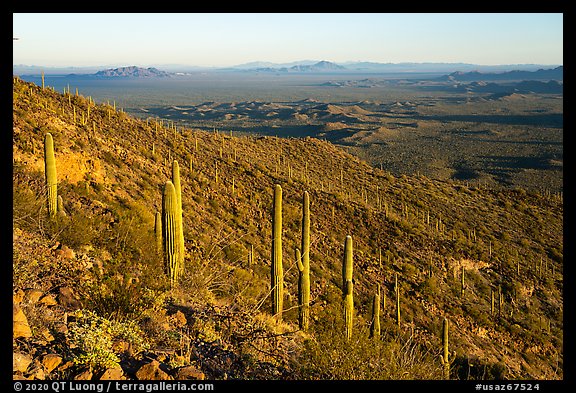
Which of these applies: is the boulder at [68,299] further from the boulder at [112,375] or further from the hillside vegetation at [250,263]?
the boulder at [112,375]

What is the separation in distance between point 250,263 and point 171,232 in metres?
5.99

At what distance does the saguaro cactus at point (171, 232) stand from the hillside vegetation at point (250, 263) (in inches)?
11.4

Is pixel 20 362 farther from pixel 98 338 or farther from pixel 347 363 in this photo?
pixel 347 363

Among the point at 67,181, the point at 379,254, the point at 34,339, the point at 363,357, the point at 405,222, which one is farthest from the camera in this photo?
the point at 405,222

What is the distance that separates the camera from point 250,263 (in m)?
14.7

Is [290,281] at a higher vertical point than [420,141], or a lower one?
lower

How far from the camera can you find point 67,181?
13094 millimetres

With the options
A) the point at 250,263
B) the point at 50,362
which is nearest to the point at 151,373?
the point at 50,362

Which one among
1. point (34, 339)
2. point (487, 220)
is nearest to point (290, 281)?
point (34, 339)

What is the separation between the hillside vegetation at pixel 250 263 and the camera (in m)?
5.70

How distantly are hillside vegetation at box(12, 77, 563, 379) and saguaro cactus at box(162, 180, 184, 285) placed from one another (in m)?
0.29

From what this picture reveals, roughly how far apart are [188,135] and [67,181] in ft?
53.0
